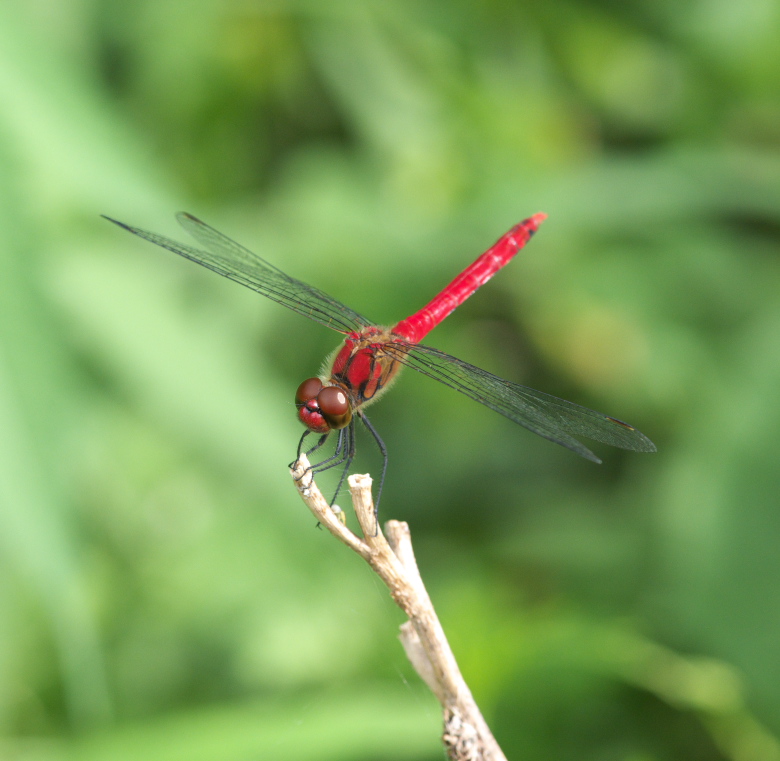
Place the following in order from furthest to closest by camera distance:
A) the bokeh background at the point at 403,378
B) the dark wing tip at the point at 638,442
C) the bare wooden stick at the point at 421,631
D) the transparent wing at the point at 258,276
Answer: the transparent wing at the point at 258,276 → the bokeh background at the point at 403,378 → the dark wing tip at the point at 638,442 → the bare wooden stick at the point at 421,631

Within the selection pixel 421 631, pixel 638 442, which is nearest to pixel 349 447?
pixel 638 442

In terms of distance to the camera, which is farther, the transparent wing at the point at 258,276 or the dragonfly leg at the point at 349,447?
the transparent wing at the point at 258,276

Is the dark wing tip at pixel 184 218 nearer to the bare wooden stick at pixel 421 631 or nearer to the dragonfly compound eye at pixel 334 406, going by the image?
the dragonfly compound eye at pixel 334 406

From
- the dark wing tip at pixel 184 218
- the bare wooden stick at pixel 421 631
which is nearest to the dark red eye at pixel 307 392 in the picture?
the bare wooden stick at pixel 421 631

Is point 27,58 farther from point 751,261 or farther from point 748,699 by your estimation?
point 751,261

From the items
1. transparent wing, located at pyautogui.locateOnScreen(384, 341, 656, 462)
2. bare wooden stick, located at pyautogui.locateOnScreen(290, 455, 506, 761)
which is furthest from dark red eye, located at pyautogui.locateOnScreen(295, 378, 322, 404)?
bare wooden stick, located at pyautogui.locateOnScreen(290, 455, 506, 761)

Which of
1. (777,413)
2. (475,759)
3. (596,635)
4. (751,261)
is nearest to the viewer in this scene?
(475,759)

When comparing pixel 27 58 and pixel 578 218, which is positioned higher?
pixel 578 218

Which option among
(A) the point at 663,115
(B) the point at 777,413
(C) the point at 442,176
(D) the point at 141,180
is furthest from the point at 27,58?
(A) the point at 663,115
